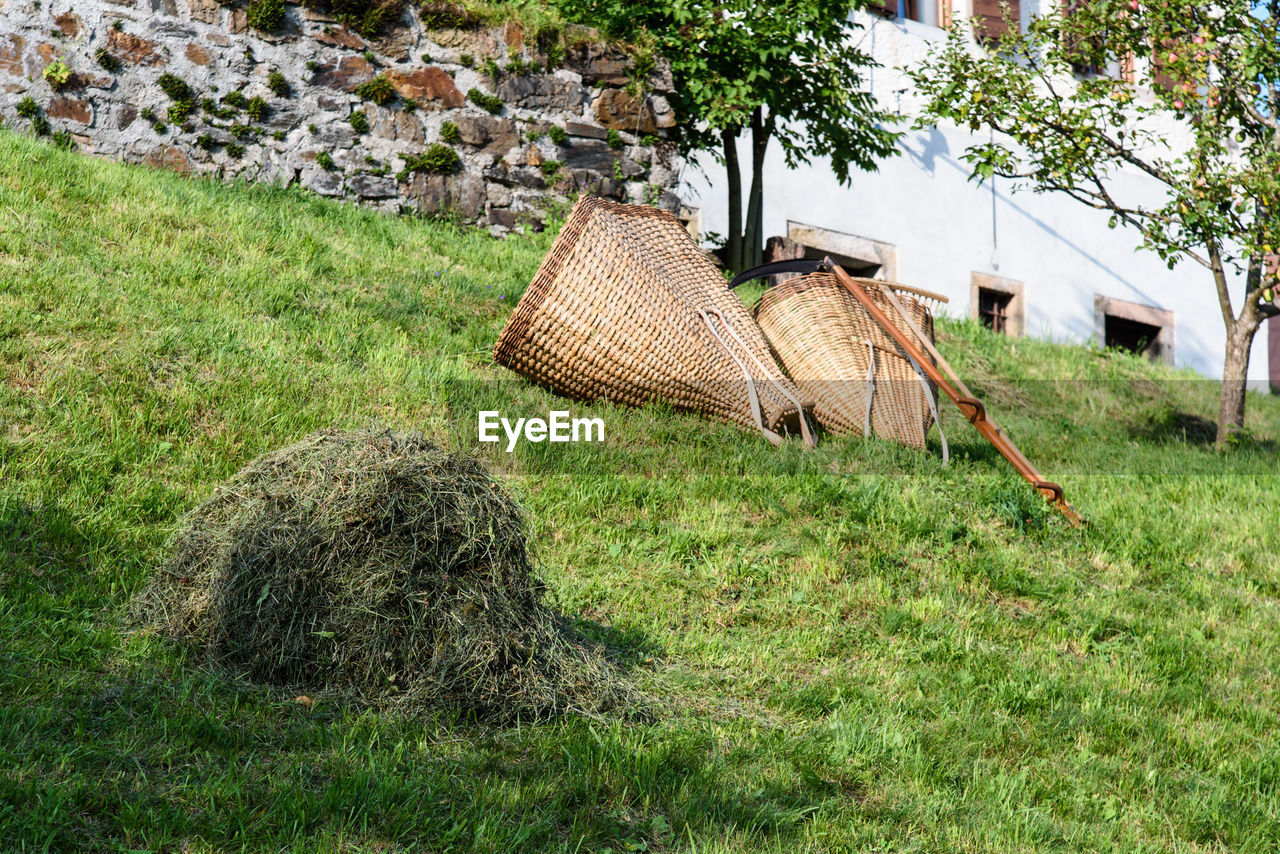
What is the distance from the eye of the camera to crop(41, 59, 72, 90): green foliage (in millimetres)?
7637

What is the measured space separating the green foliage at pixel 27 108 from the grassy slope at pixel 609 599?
65 cm

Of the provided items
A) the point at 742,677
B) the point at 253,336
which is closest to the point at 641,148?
the point at 253,336

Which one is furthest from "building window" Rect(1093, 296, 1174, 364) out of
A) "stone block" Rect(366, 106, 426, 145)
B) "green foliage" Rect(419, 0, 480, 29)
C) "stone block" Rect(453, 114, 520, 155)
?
"stone block" Rect(366, 106, 426, 145)

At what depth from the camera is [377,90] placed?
334 inches

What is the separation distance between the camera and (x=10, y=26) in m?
7.62

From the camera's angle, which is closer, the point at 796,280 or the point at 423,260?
the point at 796,280

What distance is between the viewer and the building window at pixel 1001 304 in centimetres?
1291

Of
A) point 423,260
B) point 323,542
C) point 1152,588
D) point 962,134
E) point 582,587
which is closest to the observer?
point 323,542

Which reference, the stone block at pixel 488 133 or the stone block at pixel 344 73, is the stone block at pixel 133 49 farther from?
the stone block at pixel 488 133

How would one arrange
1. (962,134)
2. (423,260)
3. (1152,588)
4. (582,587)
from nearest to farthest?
(582,587)
(1152,588)
(423,260)
(962,134)

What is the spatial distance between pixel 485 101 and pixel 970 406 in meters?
4.38

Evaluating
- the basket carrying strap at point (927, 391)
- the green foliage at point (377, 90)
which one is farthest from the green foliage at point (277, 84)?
the basket carrying strap at point (927, 391)

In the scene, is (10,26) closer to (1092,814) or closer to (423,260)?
(423,260)

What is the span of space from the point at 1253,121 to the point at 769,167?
409cm
